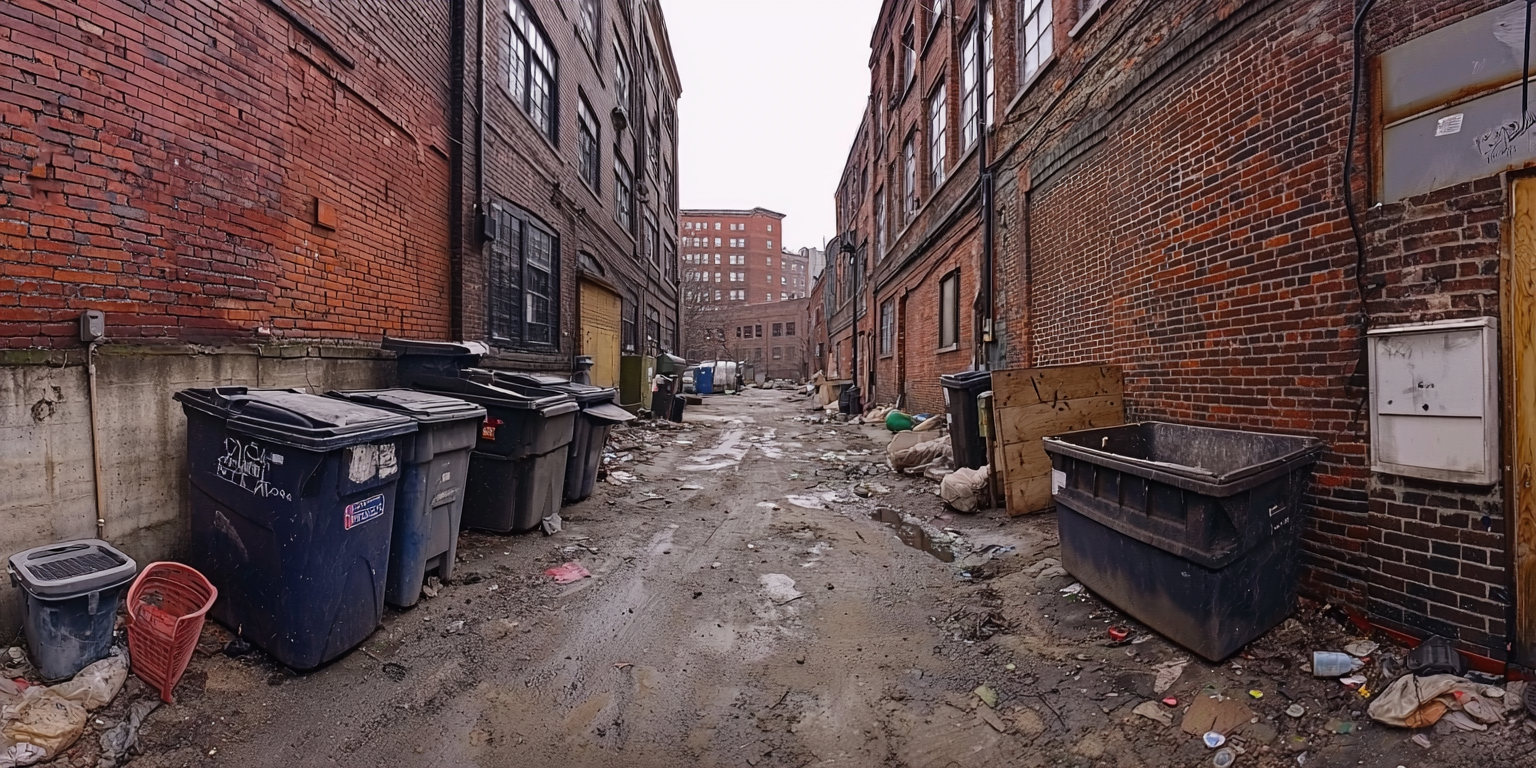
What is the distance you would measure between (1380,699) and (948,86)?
10991mm

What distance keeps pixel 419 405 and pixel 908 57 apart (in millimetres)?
15371

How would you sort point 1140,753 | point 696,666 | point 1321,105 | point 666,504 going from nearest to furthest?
point 1140,753
point 696,666
point 1321,105
point 666,504

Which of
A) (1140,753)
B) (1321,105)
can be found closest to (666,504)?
(1140,753)

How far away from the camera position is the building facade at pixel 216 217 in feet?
10.3

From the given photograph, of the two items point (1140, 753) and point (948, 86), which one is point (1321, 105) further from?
point (948, 86)

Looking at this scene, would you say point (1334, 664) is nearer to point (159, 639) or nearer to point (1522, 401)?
point (1522, 401)

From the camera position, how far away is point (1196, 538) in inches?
110

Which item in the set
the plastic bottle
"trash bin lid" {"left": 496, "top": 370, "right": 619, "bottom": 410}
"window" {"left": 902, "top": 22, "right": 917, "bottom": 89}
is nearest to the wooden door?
the plastic bottle

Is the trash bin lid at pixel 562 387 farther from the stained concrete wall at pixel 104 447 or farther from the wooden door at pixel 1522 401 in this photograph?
the wooden door at pixel 1522 401

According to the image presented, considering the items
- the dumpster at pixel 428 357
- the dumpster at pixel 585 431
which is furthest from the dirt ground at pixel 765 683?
the dumpster at pixel 428 357

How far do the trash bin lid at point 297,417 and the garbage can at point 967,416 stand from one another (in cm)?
526

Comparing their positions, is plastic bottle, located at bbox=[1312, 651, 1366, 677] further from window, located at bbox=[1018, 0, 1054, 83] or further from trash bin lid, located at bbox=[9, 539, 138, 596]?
window, located at bbox=[1018, 0, 1054, 83]

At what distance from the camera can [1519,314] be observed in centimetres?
257

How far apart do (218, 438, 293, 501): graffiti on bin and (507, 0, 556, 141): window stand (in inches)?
274
